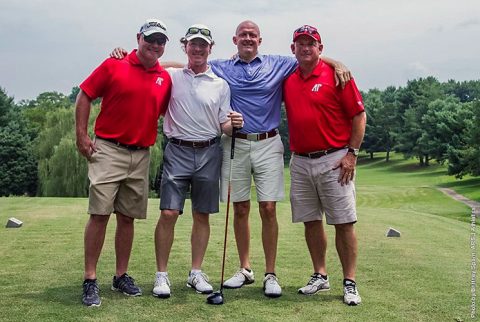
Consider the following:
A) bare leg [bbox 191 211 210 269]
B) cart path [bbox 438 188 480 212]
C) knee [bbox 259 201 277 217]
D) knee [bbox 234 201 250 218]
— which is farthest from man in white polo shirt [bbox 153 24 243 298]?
cart path [bbox 438 188 480 212]

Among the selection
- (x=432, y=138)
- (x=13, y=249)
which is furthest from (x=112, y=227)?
(x=432, y=138)

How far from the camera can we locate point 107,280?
654cm

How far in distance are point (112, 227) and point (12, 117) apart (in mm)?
54531

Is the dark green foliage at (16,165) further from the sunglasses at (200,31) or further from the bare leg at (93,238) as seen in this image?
the sunglasses at (200,31)

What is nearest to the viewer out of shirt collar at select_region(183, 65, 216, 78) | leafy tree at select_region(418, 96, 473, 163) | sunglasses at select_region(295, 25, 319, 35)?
sunglasses at select_region(295, 25, 319, 35)

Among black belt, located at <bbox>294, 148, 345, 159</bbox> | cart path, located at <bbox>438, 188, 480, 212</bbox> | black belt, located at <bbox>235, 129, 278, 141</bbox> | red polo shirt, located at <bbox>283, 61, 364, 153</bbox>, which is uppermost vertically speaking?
red polo shirt, located at <bbox>283, 61, 364, 153</bbox>

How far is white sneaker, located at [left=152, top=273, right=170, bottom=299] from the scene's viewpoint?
5621 mm

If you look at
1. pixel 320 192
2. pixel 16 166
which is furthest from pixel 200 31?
pixel 16 166

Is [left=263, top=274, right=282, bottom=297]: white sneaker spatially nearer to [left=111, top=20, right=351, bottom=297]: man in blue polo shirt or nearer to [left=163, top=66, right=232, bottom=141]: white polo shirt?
[left=111, top=20, right=351, bottom=297]: man in blue polo shirt

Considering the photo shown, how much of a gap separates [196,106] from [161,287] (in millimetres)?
1804

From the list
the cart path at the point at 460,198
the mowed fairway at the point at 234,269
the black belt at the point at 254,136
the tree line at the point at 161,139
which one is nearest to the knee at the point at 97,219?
the mowed fairway at the point at 234,269

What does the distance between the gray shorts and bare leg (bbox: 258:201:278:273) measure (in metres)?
0.53

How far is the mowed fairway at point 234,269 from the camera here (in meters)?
5.16

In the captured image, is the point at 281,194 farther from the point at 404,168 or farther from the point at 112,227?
the point at 404,168
